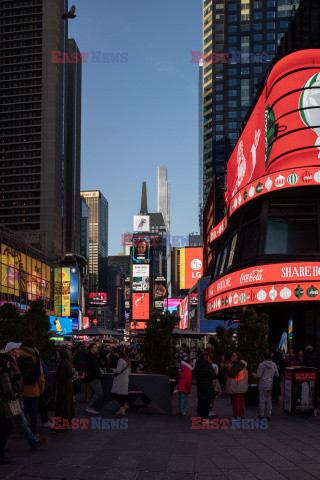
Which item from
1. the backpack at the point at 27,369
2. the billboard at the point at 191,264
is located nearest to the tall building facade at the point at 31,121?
the billboard at the point at 191,264

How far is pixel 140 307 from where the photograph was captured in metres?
158

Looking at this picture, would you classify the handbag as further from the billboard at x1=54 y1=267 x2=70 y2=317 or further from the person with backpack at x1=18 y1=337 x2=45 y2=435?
the billboard at x1=54 y1=267 x2=70 y2=317

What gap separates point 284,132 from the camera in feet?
97.8

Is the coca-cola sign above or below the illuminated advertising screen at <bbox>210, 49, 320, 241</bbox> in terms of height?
below

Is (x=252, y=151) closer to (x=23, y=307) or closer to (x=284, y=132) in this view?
(x=284, y=132)

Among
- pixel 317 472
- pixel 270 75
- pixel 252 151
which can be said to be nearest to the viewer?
pixel 317 472

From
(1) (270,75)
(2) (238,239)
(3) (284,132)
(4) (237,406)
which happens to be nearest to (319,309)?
(2) (238,239)

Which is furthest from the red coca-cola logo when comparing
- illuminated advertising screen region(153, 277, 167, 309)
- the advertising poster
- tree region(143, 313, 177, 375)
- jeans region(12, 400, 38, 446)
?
illuminated advertising screen region(153, 277, 167, 309)

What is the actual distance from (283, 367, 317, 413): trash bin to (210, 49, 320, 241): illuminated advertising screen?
14454 millimetres

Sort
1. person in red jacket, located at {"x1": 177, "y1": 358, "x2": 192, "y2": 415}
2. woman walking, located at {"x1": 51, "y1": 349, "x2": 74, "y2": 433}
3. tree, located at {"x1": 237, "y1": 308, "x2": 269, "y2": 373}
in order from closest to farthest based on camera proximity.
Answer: woman walking, located at {"x1": 51, "y1": 349, "x2": 74, "y2": 433}
person in red jacket, located at {"x1": 177, "y1": 358, "x2": 192, "y2": 415}
tree, located at {"x1": 237, "y1": 308, "x2": 269, "y2": 373}

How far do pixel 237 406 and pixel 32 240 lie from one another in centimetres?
11262

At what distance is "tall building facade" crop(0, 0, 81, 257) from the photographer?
14462 cm

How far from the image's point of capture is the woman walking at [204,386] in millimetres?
14203

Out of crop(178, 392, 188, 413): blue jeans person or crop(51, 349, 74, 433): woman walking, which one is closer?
crop(51, 349, 74, 433): woman walking
